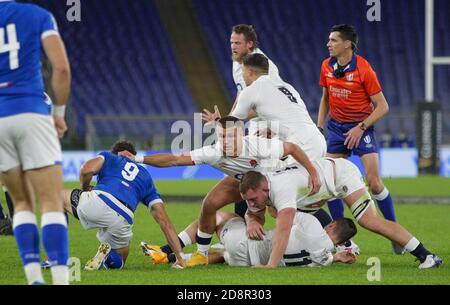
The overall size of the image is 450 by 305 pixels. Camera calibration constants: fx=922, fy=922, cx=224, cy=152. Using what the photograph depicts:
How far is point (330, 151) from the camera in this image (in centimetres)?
916

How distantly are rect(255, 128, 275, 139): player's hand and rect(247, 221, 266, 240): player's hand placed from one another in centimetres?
89

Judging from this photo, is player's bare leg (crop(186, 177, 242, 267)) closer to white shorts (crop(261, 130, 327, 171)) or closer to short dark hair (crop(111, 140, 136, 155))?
white shorts (crop(261, 130, 327, 171))

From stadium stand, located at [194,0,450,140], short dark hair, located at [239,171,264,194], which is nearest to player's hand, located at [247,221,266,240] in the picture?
short dark hair, located at [239,171,264,194]

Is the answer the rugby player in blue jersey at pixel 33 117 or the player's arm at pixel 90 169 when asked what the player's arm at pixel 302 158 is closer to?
the player's arm at pixel 90 169

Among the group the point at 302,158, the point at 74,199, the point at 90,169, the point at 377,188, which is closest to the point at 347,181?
the point at 302,158

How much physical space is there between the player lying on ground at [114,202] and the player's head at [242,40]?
1.87 m

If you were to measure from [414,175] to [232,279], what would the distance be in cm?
1550

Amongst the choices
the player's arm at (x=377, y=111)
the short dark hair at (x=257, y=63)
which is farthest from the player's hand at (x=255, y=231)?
the player's arm at (x=377, y=111)

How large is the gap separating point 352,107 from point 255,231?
2323 millimetres

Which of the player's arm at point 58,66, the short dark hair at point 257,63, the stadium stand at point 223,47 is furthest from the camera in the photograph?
the stadium stand at point 223,47

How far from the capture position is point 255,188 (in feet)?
23.2

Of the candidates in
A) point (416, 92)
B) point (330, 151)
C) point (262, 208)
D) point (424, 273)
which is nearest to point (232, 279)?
point (262, 208)

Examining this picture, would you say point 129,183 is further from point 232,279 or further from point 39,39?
point 39,39

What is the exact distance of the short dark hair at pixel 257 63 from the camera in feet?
25.7
